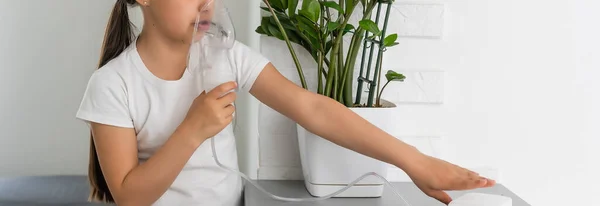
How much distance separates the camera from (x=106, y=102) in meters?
0.99

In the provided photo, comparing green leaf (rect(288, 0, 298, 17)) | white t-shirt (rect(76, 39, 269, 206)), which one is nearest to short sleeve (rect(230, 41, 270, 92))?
white t-shirt (rect(76, 39, 269, 206))

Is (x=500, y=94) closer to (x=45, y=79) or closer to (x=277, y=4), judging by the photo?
(x=277, y=4)

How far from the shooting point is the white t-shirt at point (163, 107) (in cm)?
100

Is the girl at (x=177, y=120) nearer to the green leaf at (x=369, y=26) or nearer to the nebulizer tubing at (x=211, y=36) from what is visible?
the nebulizer tubing at (x=211, y=36)

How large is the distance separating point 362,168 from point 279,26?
0.30 m

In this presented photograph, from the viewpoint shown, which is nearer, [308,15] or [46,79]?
[308,15]

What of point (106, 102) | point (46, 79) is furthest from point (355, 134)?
point (46, 79)

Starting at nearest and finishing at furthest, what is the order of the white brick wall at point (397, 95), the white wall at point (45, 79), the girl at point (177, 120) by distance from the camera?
the girl at point (177, 120) → the white brick wall at point (397, 95) → the white wall at point (45, 79)

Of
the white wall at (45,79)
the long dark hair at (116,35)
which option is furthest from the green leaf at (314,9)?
the white wall at (45,79)

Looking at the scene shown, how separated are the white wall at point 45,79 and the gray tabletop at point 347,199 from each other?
2.23ft

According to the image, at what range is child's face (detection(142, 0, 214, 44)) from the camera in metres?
0.98

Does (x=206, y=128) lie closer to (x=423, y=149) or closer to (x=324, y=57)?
(x=324, y=57)

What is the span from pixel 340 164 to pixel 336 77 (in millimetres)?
160

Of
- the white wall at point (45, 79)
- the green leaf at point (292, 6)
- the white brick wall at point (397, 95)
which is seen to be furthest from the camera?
the white wall at point (45, 79)
